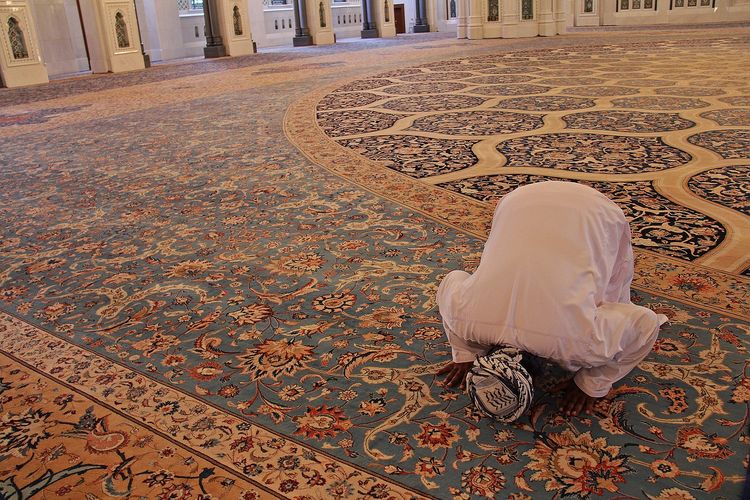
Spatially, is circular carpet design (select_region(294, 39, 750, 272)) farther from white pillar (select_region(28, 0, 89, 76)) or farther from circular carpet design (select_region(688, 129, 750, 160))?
white pillar (select_region(28, 0, 89, 76))

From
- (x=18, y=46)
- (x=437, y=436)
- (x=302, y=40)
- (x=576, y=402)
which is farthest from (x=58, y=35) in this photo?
(x=576, y=402)

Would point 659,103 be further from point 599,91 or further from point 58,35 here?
point 58,35

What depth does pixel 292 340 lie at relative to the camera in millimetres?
1951

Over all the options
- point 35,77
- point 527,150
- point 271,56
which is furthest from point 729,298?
point 271,56

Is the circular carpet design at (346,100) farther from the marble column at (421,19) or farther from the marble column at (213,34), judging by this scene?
the marble column at (421,19)

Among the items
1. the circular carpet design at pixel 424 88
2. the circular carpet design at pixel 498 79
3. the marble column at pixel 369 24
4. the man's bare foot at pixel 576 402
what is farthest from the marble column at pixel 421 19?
the man's bare foot at pixel 576 402

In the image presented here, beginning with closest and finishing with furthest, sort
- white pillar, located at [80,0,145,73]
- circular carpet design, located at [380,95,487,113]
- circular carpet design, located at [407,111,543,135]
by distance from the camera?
circular carpet design, located at [407,111,543,135] < circular carpet design, located at [380,95,487,113] < white pillar, located at [80,0,145,73]

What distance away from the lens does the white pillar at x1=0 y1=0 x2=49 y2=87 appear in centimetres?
1042

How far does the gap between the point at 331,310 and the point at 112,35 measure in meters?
11.9

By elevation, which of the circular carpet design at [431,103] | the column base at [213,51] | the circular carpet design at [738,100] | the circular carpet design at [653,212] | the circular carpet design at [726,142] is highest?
the column base at [213,51]

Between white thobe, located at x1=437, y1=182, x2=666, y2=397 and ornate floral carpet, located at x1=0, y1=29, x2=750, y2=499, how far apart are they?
6.7 inches

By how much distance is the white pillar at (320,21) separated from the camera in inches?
694

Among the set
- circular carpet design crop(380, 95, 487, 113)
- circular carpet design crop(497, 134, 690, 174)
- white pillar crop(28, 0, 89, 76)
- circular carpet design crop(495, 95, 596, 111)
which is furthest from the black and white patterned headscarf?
white pillar crop(28, 0, 89, 76)

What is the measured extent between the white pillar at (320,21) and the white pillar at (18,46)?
8253 mm
